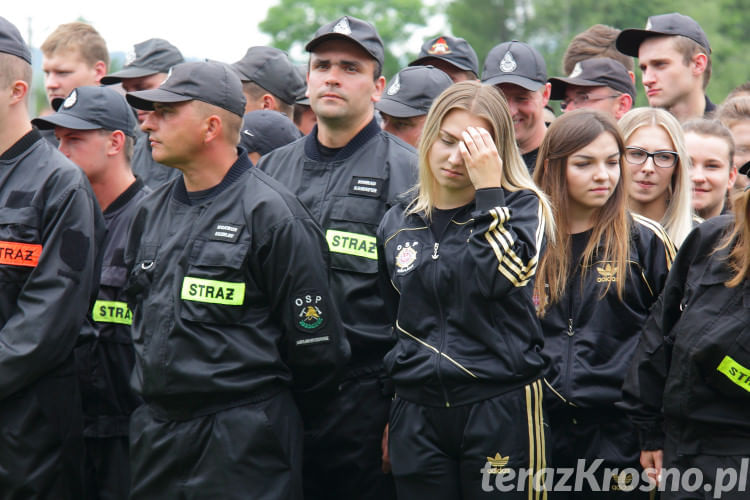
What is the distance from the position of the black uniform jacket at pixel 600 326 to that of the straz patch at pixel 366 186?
1085 millimetres

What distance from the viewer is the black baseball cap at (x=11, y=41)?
5.05m

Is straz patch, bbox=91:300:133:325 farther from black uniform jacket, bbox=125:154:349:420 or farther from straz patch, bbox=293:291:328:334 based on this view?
straz patch, bbox=293:291:328:334

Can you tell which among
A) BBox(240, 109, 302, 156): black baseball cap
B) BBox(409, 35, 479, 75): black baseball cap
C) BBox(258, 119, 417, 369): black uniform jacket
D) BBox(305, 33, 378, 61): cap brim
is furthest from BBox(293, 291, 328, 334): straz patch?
BBox(409, 35, 479, 75): black baseball cap

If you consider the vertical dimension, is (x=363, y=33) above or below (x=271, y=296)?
above

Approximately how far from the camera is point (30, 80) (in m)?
5.30

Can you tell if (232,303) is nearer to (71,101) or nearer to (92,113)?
(92,113)

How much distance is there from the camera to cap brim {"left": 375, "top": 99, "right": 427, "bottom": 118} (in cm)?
619

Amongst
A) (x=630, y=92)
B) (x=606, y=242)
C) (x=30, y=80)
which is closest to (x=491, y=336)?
(x=606, y=242)

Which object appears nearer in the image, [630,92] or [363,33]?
[363,33]

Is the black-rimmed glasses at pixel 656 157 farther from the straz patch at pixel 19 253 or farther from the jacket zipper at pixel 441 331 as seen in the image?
the straz patch at pixel 19 253

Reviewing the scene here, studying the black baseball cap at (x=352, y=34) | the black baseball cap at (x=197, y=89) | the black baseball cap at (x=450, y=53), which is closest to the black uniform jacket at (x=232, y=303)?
the black baseball cap at (x=197, y=89)

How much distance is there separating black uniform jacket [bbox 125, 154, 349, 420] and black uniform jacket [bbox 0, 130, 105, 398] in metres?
0.40

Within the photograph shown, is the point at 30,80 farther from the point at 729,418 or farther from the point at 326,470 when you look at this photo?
the point at 729,418

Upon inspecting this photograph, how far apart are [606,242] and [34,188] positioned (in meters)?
2.82
